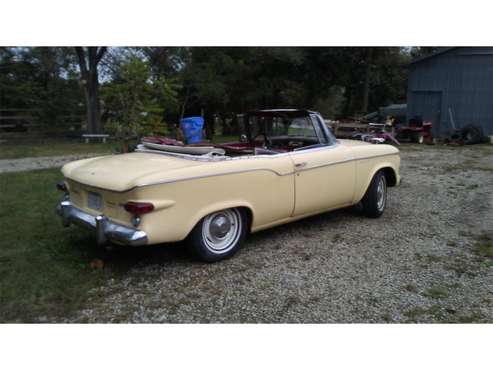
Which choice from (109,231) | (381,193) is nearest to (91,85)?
(381,193)

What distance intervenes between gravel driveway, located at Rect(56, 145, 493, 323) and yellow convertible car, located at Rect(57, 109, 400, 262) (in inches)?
13.3

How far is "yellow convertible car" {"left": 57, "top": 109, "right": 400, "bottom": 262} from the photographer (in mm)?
3395

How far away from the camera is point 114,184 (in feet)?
11.2

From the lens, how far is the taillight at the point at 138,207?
10.7 ft

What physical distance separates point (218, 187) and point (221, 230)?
463mm

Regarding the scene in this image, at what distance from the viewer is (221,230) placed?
3969mm

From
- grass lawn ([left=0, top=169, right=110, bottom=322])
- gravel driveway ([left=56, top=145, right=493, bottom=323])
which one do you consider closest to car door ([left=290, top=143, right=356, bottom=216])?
gravel driveway ([left=56, top=145, right=493, bottom=323])

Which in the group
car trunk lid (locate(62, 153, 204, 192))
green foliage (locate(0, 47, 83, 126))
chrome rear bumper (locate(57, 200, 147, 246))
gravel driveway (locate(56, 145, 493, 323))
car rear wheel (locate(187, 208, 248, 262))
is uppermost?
green foliage (locate(0, 47, 83, 126))

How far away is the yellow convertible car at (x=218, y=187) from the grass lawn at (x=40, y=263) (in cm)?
37

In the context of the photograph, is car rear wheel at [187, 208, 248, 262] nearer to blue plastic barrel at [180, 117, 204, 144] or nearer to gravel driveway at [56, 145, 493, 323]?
gravel driveway at [56, 145, 493, 323]

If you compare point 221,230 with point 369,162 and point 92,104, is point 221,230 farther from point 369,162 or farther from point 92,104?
point 92,104

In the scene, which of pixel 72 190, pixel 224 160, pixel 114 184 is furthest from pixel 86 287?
pixel 224 160

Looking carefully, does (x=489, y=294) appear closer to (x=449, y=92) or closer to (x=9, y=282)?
(x=9, y=282)

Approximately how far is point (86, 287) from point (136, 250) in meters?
0.87
